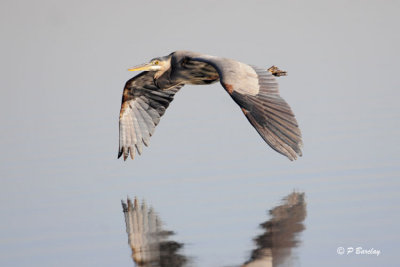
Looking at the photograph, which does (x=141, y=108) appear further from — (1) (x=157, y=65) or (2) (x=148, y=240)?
(2) (x=148, y=240)

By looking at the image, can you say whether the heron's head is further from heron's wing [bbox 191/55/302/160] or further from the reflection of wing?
the reflection of wing

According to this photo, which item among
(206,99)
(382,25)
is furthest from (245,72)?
(382,25)

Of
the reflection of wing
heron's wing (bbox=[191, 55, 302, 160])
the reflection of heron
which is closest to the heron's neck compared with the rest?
heron's wing (bbox=[191, 55, 302, 160])

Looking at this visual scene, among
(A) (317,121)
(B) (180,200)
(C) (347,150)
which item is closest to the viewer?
(B) (180,200)

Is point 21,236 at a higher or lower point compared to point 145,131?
lower

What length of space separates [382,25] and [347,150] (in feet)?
52.8

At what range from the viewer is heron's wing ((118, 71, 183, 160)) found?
1247cm

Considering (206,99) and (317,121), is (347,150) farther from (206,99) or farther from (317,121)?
(206,99)

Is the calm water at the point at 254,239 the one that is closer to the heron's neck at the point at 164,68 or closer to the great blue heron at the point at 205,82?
the great blue heron at the point at 205,82

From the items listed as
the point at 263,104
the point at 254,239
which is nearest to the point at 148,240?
the point at 254,239

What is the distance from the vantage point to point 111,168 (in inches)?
460

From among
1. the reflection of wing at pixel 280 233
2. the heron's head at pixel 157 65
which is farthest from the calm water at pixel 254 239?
the heron's head at pixel 157 65

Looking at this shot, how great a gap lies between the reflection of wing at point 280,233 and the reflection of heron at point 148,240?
26.9 inches

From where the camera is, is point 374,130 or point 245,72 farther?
point 374,130
